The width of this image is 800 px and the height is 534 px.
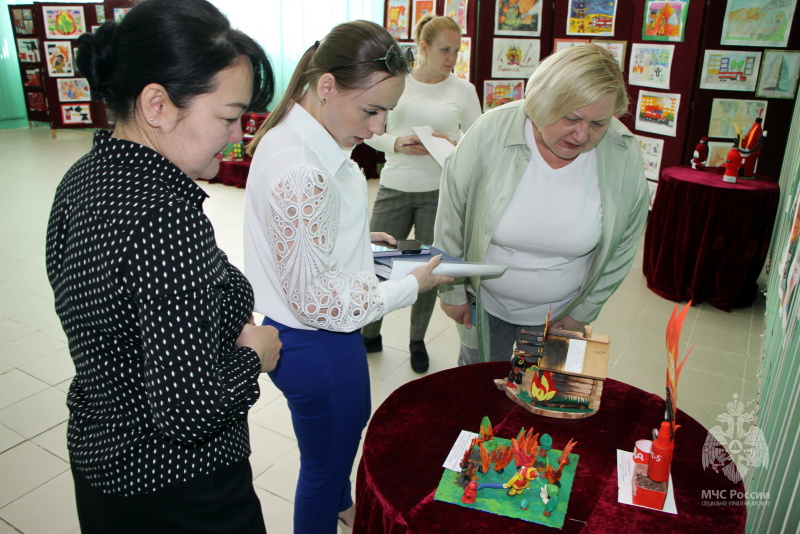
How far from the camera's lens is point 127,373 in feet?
3.34

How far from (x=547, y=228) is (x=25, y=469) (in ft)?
7.61

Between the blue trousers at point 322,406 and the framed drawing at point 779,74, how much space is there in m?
4.22

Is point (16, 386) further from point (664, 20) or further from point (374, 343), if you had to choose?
point (664, 20)

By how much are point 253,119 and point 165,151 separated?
23.9 feet

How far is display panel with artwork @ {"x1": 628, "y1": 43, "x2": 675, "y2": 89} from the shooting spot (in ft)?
16.0

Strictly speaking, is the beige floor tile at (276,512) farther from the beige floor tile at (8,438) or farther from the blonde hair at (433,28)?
the blonde hair at (433,28)

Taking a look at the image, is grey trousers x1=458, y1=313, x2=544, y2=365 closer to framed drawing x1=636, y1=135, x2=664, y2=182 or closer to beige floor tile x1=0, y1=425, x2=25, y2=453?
beige floor tile x1=0, y1=425, x2=25, y2=453

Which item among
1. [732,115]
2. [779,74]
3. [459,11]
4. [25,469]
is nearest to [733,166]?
[732,115]

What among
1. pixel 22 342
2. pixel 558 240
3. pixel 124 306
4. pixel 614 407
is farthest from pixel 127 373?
pixel 22 342

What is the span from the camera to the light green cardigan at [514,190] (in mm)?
1931

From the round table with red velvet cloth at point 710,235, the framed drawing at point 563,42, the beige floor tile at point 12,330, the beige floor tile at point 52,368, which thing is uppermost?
the framed drawing at point 563,42

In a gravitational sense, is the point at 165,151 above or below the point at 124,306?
above

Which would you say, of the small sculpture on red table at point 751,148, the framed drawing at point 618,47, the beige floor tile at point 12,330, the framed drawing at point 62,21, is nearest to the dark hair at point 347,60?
the beige floor tile at point 12,330

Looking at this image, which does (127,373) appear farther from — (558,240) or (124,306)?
(558,240)
